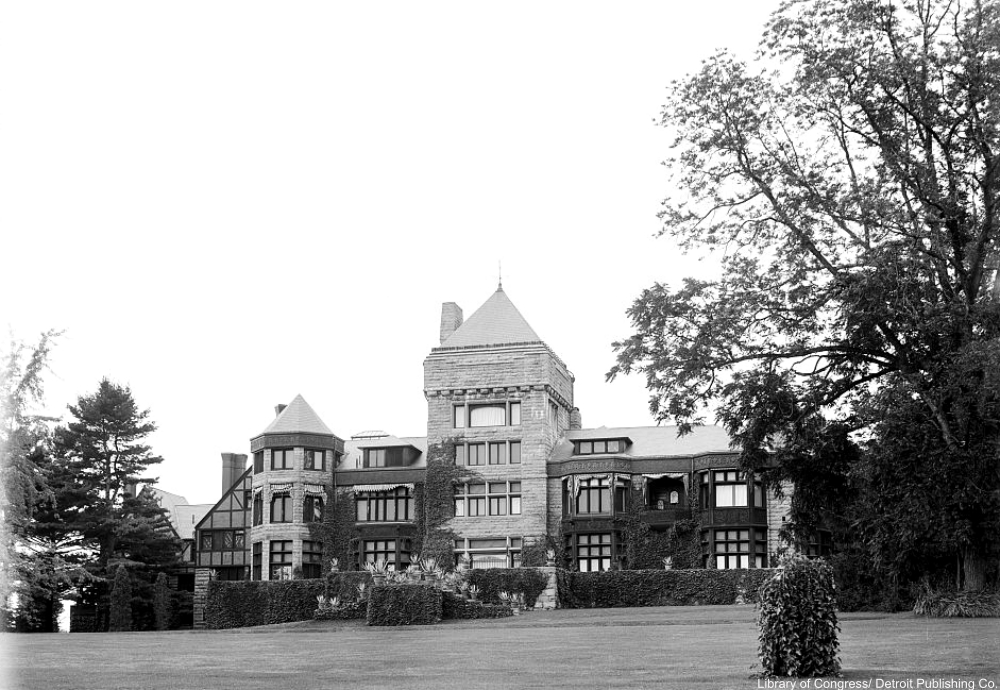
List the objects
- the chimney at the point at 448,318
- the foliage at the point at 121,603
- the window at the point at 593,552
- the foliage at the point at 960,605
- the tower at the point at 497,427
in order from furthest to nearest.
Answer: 1. the chimney at the point at 448,318
2. the foliage at the point at 121,603
3. the tower at the point at 497,427
4. the window at the point at 593,552
5. the foliage at the point at 960,605

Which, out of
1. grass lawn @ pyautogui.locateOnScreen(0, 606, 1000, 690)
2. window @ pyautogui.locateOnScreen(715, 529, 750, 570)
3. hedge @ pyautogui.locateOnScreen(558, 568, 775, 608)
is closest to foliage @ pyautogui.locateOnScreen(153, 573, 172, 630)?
hedge @ pyautogui.locateOnScreen(558, 568, 775, 608)

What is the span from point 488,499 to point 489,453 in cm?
194

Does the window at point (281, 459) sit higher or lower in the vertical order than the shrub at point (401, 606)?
higher

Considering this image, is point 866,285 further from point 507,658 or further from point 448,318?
point 448,318

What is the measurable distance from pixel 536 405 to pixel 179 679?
36.1 m

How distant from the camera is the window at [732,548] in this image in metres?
48.5

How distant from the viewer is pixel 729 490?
48938 millimetres

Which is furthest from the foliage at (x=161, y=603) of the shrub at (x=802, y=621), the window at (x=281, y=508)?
the shrub at (x=802, y=621)

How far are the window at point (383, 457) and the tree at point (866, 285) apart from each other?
25.7m

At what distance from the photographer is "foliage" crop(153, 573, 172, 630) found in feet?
181

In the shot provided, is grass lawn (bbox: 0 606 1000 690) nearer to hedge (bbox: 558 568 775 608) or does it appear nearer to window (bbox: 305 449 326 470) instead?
hedge (bbox: 558 568 775 608)

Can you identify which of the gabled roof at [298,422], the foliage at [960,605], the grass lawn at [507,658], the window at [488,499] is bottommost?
the grass lawn at [507,658]

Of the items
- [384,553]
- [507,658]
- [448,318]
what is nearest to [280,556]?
[384,553]

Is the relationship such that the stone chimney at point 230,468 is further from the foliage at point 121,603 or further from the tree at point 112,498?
the foliage at point 121,603
